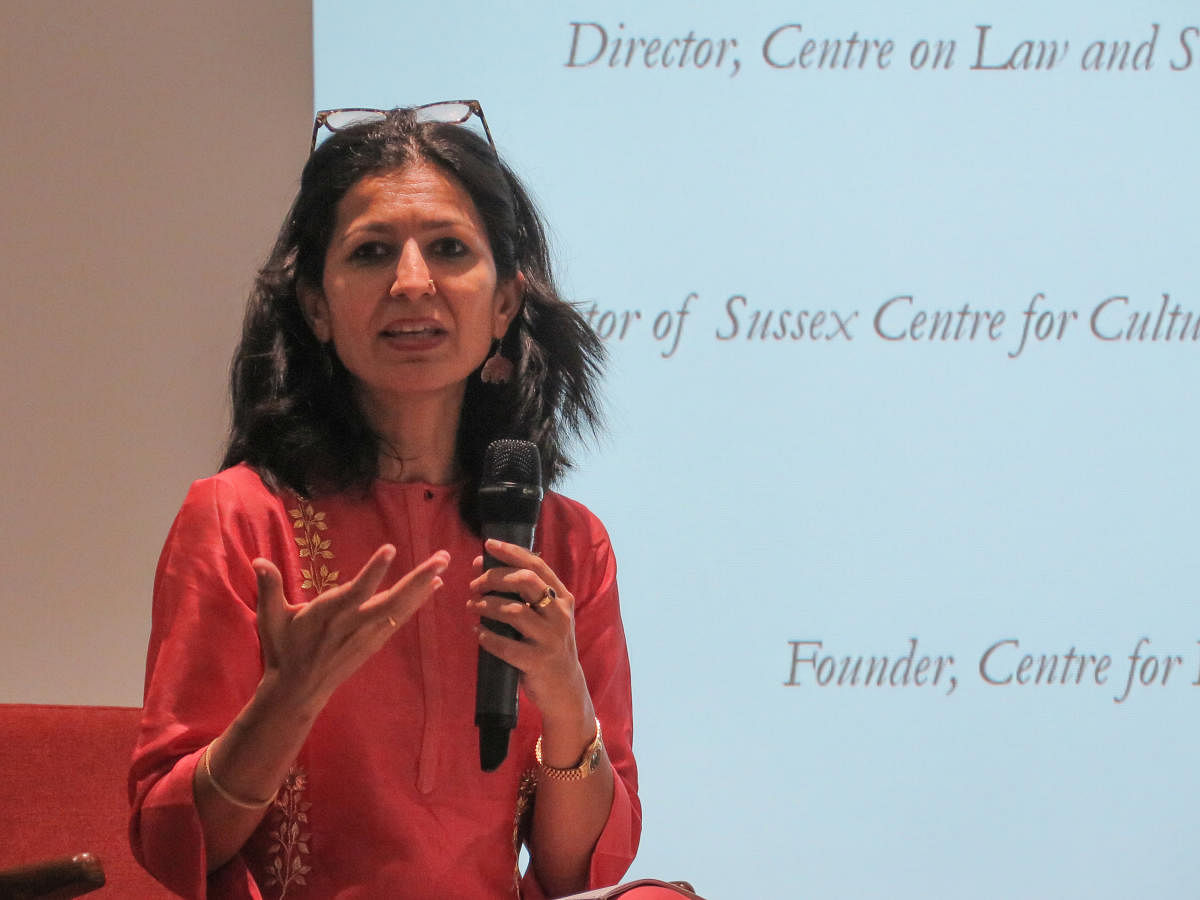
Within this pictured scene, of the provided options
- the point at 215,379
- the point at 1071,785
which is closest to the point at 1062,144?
the point at 1071,785

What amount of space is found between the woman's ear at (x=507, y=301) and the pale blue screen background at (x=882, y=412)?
2.68 feet

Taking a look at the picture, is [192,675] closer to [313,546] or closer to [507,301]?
[313,546]

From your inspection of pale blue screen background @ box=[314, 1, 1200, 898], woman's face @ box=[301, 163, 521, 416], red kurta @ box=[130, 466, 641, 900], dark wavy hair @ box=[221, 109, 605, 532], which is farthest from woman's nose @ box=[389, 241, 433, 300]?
pale blue screen background @ box=[314, 1, 1200, 898]

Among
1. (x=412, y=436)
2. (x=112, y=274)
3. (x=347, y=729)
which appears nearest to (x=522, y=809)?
(x=347, y=729)

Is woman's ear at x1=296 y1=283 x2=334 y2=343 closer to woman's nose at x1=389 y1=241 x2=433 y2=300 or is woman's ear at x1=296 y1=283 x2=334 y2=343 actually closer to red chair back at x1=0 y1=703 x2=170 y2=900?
woman's nose at x1=389 y1=241 x2=433 y2=300

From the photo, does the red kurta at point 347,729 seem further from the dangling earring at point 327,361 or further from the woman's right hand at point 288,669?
the dangling earring at point 327,361

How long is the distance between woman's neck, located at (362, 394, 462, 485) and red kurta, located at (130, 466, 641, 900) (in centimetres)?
4

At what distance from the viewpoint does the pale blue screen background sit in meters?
2.70

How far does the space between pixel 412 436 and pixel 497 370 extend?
150 millimetres

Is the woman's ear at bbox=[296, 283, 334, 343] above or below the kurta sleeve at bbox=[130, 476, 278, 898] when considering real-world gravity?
above

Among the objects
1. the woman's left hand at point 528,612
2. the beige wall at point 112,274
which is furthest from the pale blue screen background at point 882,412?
the woman's left hand at point 528,612

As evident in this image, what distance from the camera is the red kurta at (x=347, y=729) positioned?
61.5 inches

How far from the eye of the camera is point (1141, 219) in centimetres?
280

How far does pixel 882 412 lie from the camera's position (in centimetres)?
277
